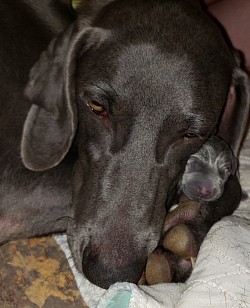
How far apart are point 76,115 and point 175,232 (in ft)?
1.79

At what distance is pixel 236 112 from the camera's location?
8.94 feet

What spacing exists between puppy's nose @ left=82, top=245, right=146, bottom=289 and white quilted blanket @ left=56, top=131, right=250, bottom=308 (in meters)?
0.03

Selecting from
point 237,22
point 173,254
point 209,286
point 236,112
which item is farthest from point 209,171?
point 237,22

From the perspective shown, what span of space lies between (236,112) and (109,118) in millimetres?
630

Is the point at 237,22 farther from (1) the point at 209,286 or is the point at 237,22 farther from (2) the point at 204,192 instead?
(1) the point at 209,286

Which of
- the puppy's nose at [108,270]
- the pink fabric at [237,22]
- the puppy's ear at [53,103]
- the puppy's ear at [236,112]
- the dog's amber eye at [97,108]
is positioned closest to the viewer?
the puppy's nose at [108,270]

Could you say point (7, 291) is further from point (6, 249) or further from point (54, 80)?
point (54, 80)

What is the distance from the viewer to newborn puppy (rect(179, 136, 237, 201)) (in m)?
2.70

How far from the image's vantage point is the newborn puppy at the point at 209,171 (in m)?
2.70

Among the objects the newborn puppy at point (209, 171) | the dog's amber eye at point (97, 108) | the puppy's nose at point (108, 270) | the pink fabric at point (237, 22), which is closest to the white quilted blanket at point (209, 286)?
the puppy's nose at point (108, 270)

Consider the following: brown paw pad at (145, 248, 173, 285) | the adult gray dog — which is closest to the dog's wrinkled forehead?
the adult gray dog

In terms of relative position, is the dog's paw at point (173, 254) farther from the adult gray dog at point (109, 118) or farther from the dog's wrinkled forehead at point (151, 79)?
the dog's wrinkled forehead at point (151, 79)

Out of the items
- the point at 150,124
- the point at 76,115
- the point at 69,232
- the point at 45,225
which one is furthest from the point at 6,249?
the point at 150,124

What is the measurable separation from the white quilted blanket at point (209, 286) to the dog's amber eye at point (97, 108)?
555 mm
